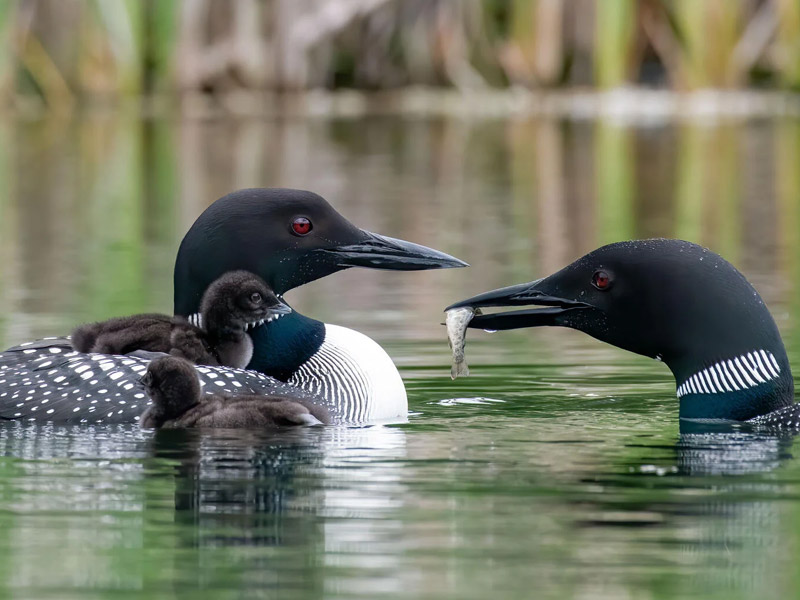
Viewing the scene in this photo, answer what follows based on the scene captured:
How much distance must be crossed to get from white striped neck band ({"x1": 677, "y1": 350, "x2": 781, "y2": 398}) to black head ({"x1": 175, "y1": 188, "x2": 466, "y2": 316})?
985 millimetres

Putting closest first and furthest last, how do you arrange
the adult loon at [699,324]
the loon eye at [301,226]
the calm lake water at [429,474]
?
the calm lake water at [429,474]
the adult loon at [699,324]
the loon eye at [301,226]

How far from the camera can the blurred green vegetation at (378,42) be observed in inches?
717

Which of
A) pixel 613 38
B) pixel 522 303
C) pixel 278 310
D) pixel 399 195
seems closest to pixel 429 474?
pixel 522 303

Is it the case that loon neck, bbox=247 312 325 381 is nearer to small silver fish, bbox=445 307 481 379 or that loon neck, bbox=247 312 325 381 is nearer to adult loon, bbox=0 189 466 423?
adult loon, bbox=0 189 466 423

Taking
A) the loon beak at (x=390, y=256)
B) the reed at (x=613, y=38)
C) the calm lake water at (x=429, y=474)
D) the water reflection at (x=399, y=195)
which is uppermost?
the reed at (x=613, y=38)

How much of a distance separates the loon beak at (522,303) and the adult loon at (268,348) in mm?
356

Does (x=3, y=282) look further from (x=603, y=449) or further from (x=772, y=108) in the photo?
(x=772, y=108)

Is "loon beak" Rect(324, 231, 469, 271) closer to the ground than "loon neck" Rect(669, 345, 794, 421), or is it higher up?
higher up

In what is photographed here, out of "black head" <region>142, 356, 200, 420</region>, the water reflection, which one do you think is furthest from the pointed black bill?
the water reflection

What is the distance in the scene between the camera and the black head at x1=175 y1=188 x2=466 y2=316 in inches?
239

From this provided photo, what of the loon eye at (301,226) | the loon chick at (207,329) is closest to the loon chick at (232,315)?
the loon chick at (207,329)

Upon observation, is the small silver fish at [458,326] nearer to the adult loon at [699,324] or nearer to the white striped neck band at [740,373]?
the adult loon at [699,324]

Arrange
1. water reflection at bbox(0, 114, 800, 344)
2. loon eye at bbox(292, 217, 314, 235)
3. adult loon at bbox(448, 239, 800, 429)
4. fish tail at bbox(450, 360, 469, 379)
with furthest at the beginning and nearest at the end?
water reflection at bbox(0, 114, 800, 344) → loon eye at bbox(292, 217, 314, 235) → fish tail at bbox(450, 360, 469, 379) → adult loon at bbox(448, 239, 800, 429)

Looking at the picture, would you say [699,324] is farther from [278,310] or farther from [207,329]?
[207,329]
